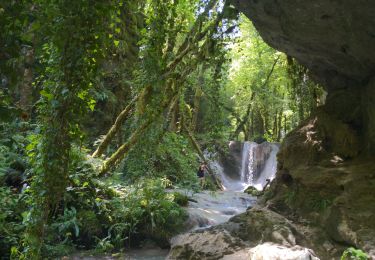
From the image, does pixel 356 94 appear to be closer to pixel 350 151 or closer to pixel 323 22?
pixel 350 151

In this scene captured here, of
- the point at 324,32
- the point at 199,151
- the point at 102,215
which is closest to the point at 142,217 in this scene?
the point at 102,215

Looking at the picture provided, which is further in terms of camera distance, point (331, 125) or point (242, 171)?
point (242, 171)

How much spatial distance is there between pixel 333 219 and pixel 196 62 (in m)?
3.95

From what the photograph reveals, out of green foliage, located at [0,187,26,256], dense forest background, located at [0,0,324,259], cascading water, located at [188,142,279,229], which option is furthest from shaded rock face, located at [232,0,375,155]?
cascading water, located at [188,142,279,229]

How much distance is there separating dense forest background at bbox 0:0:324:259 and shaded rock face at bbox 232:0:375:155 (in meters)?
0.80

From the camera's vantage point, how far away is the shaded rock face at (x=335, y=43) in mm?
5617

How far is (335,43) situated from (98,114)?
9.20m

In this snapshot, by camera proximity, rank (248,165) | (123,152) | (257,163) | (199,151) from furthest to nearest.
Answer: (248,165) < (257,163) < (199,151) < (123,152)

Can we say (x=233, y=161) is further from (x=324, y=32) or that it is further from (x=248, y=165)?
(x=324, y=32)

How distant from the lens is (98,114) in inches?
529

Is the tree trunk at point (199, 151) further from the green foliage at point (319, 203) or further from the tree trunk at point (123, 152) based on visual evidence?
the green foliage at point (319, 203)

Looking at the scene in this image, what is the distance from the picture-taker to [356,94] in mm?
7391

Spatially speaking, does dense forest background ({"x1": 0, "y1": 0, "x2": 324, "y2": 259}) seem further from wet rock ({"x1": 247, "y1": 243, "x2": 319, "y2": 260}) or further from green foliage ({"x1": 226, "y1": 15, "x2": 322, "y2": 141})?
green foliage ({"x1": 226, "y1": 15, "x2": 322, "y2": 141})

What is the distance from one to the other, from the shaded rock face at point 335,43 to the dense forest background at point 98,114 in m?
0.80
